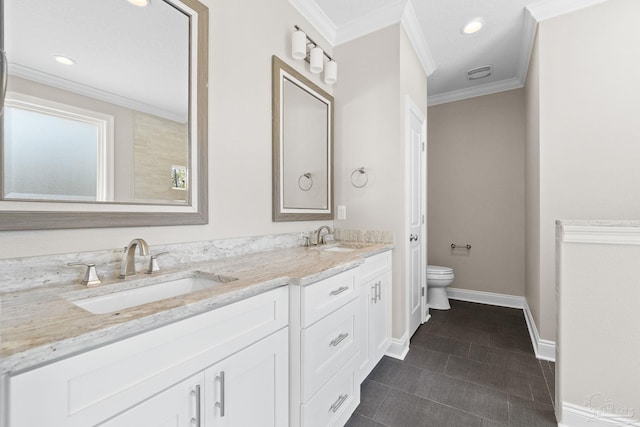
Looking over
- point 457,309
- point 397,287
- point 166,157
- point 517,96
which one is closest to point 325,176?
point 397,287

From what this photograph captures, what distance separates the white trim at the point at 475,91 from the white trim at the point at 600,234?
2681 mm

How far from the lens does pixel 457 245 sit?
3.68 m

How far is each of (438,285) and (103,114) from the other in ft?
10.9

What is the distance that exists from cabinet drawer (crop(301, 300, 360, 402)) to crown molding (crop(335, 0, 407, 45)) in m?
2.18

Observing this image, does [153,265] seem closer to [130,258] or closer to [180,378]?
[130,258]

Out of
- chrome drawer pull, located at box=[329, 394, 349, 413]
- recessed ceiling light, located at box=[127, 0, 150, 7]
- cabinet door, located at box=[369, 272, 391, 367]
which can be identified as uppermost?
recessed ceiling light, located at box=[127, 0, 150, 7]

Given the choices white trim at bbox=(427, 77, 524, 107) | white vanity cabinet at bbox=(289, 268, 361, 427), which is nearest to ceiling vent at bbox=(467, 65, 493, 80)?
white trim at bbox=(427, 77, 524, 107)

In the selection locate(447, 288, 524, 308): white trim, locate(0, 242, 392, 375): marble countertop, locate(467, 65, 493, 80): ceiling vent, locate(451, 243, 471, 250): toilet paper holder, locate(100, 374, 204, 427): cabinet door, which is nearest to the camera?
locate(0, 242, 392, 375): marble countertop

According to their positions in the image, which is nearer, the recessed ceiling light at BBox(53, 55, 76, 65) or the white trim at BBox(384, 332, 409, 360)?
the recessed ceiling light at BBox(53, 55, 76, 65)

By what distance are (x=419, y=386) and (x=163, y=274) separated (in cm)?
173

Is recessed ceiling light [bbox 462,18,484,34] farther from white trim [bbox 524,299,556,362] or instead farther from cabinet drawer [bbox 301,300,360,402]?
white trim [bbox 524,299,556,362]

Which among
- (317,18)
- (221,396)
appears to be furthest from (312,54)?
(221,396)

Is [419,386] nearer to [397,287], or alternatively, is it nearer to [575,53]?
[397,287]

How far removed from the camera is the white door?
96.0 inches
